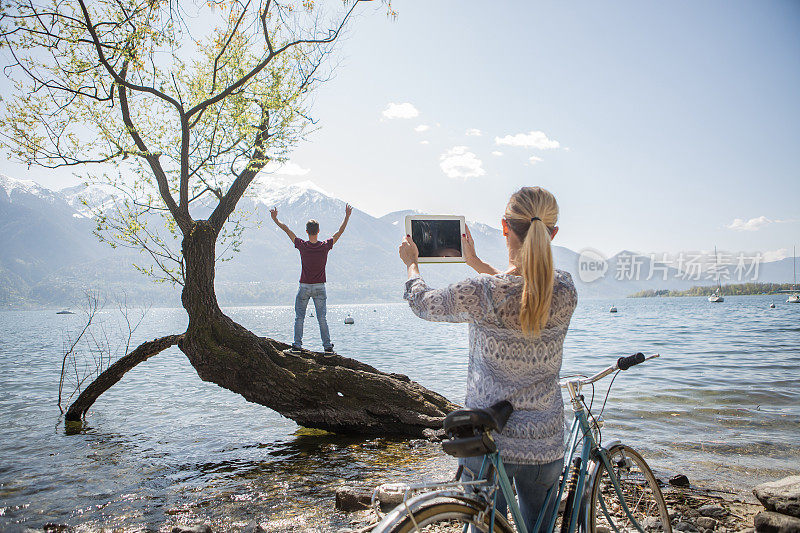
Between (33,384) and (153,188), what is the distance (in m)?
15.8

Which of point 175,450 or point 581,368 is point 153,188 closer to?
point 175,450

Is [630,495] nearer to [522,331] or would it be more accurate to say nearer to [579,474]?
[579,474]

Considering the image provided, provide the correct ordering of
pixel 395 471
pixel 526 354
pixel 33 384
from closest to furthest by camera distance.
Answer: pixel 526 354 < pixel 395 471 < pixel 33 384

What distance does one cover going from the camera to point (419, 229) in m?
3.31

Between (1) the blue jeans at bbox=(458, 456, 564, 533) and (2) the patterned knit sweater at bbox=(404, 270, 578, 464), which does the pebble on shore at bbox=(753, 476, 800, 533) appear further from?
(2) the patterned knit sweater at bbox=(404, 270, 578, 464)

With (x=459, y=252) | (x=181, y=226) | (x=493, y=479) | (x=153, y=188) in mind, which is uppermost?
(x=153, y=188)

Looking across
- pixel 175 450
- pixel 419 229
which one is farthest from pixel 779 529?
pixel 175 450

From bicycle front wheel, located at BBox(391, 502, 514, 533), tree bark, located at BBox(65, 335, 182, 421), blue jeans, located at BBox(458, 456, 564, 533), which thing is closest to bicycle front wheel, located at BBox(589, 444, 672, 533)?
blue jeans, located at BBox(458, 456, 564, 533)

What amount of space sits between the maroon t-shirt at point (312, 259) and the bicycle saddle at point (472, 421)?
8084 mm

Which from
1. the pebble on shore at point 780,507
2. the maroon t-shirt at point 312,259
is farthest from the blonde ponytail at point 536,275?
the maroon t-shirt at point 312,259

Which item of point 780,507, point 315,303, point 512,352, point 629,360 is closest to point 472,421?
point 512,352

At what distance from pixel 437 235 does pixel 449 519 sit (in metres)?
1.66

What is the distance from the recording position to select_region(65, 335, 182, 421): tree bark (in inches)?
434

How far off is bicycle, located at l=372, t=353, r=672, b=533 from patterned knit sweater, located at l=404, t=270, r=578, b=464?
12cm
